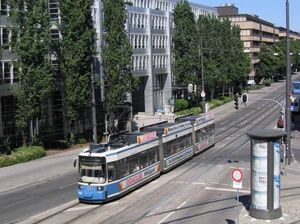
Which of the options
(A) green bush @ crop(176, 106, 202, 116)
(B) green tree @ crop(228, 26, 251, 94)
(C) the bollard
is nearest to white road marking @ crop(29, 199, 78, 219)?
(C) the bollard

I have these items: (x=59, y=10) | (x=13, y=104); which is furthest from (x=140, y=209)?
(x=59, y=10)

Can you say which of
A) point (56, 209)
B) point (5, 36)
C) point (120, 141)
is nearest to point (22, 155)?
point (5, 36)

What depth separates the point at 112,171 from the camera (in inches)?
1129

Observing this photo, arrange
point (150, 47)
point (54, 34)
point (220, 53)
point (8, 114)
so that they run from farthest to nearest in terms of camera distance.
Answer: point (220, 53)
point (150, 47)
point (54, 34)
point (8, 114)

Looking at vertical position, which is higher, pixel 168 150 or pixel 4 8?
pixel 4 8

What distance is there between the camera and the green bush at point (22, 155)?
1797 inches

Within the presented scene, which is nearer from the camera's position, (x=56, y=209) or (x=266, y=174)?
(x=266, y=174)

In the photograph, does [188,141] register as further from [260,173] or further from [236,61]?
[236,61]

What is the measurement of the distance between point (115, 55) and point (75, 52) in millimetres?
7288

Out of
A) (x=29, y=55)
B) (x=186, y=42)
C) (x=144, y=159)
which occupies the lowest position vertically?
(x=144, y=159)

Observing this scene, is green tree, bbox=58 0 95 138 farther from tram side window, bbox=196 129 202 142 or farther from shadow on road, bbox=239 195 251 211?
shadow on road, bbox=239 195 251 211

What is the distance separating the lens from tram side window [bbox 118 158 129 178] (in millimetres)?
29438

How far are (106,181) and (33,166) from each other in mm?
17824

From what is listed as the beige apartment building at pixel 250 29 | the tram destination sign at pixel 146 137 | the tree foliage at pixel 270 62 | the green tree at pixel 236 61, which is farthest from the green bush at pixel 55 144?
the tree foliage at pixel 270 62
